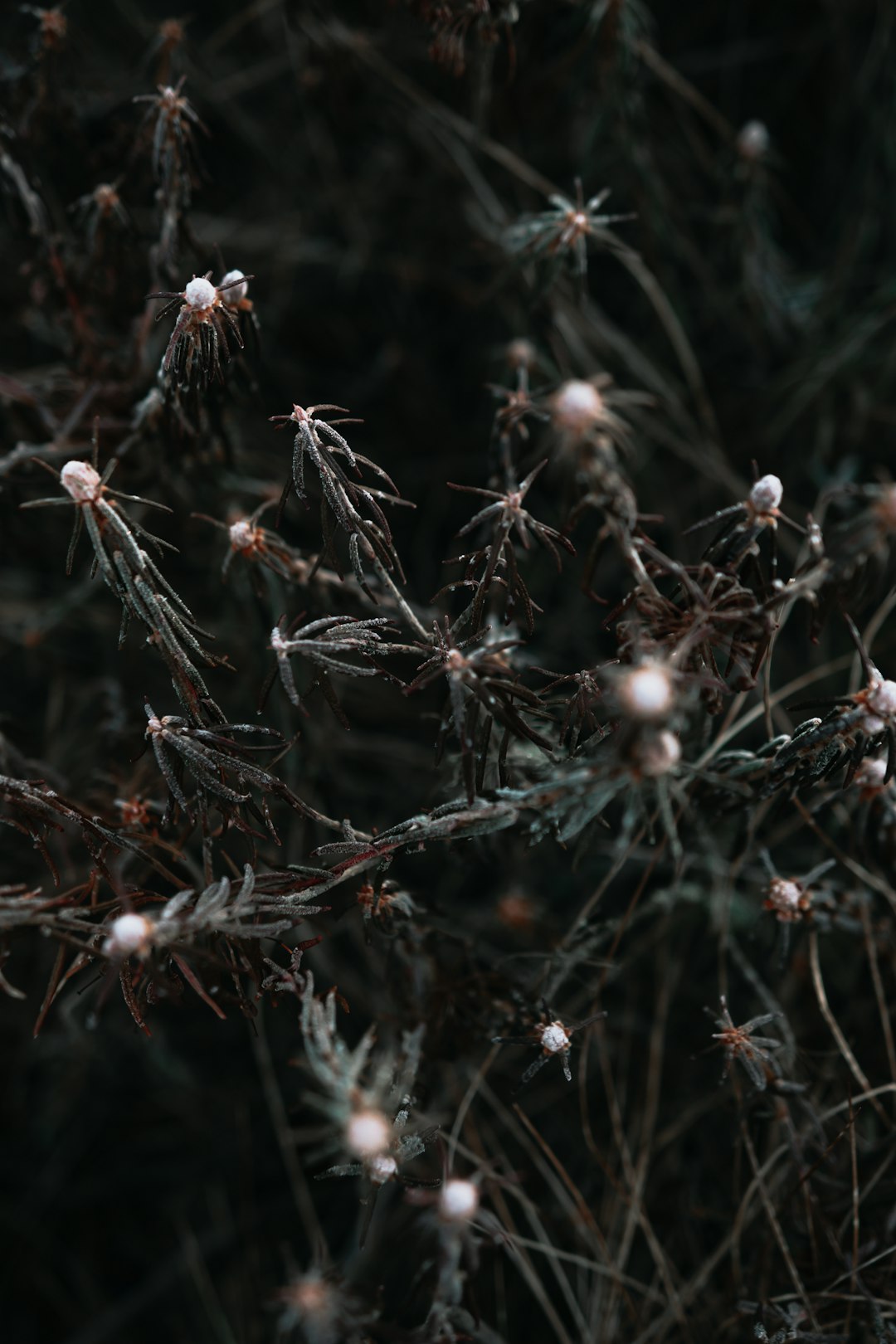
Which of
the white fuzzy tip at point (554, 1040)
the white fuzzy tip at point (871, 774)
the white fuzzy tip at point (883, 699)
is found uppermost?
the white fuzzy tip at point (883, 699)

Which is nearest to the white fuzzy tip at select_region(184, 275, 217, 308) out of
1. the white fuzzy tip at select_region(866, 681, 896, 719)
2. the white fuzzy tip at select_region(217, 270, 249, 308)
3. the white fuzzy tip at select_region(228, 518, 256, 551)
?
the white fuzzy tip at select_region(217, 270, 249, 308)

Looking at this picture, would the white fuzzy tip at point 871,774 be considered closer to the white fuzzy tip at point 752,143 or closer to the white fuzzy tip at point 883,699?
the white fuzzy tip at point 883,699

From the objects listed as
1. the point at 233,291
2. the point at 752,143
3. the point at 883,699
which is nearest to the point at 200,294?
the point at 233,291

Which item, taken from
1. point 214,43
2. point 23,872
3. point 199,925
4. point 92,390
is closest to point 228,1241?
point 23,872


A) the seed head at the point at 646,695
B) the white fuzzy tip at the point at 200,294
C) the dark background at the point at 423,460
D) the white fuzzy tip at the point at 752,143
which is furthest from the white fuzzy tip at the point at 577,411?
the white fuzzy tip at the point at 752,143

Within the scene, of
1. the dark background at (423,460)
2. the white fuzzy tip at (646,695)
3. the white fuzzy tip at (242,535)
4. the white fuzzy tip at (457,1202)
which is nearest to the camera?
the white fuzzy tip at (646,695)

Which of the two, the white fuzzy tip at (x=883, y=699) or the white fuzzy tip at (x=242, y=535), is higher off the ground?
the white fuzzy tip at (x=242, y=535)

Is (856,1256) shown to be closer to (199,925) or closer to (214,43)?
(199,925)
